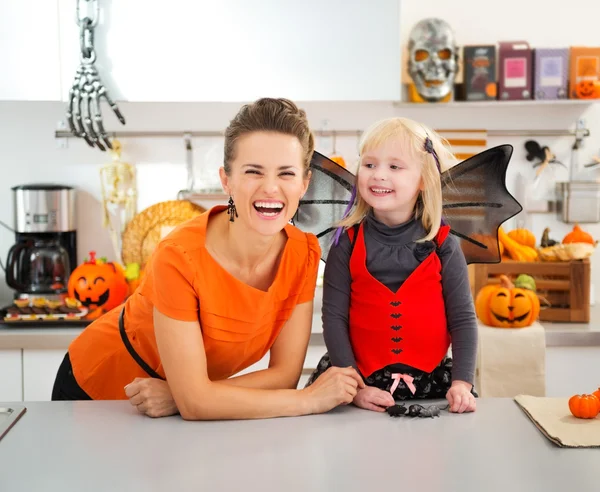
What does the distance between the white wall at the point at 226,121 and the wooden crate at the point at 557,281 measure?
1.41 ft

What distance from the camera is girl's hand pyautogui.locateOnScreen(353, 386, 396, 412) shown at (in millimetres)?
1330

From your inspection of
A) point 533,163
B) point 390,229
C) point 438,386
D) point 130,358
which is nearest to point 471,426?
point 438,386

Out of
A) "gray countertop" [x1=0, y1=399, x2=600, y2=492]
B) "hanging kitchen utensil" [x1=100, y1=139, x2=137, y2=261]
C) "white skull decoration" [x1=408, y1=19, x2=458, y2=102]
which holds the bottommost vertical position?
"gray countertop" [x1=0, y1=399, x2=600, y2=492]

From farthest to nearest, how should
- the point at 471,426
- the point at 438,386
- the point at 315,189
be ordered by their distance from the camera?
the point at 315,189 < the point at 438,386 < the point at 471,426

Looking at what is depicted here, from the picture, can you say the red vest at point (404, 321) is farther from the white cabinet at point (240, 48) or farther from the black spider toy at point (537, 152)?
the black spider toy at point (537, 152)

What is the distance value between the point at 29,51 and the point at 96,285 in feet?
2.59

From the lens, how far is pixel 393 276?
5.05 ft

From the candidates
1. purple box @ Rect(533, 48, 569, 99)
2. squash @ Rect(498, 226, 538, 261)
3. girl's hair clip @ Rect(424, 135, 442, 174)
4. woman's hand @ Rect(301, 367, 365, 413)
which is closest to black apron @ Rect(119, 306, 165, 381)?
woman's hand @ Rect(301, 367, 365, 413)

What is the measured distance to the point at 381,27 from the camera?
8.29 ft

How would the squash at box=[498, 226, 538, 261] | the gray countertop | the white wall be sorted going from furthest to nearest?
1. the white wall
2. the squash at box=[498, 226, 538, 261]
3. the gray countertop

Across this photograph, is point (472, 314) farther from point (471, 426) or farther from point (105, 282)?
point (105, 282)

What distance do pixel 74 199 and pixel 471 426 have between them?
2026mm

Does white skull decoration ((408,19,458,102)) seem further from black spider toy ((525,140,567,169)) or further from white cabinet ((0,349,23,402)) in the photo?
white cabinet ((0,349,23,402))

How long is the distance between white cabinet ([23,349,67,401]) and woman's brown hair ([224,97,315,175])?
1.35 meters
